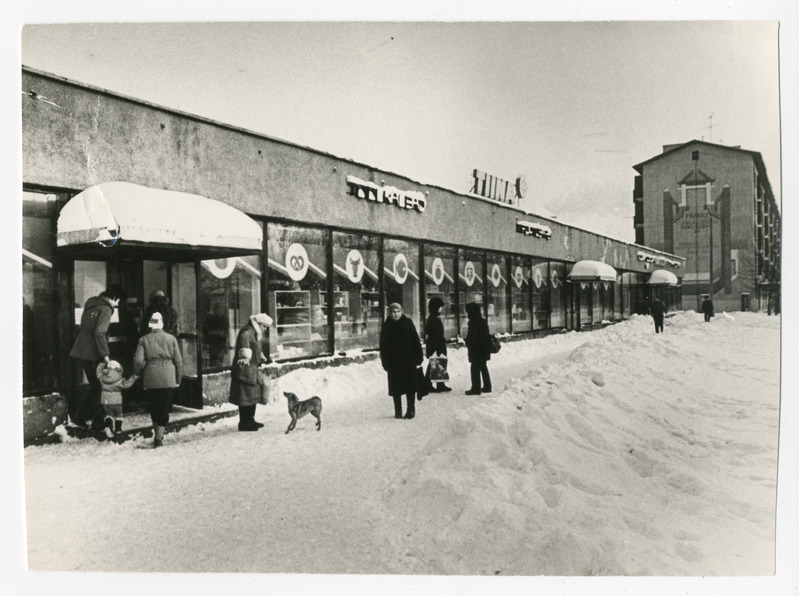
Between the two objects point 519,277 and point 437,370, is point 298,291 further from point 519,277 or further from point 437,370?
point 519,277

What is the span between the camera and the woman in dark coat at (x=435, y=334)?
16.4ft

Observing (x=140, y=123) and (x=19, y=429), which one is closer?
(x=19, y=429)

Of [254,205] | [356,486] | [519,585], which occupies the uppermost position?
[254,205]

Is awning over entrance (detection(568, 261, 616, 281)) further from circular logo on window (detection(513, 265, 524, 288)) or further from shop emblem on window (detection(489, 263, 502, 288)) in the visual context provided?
shop emblem on window (detection(489, 263, 502, 288))

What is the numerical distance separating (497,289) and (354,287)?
61.2 inches

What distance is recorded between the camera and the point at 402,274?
5805 mm

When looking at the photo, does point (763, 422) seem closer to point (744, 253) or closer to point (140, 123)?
point (744, 253)

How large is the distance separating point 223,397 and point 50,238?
202 cm

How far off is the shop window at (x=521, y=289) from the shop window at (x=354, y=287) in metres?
1.47

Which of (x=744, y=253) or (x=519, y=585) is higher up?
(x=744, y=253)

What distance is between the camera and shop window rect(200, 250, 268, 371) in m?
5.29

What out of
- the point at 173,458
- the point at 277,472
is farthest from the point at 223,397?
the point at 277,472

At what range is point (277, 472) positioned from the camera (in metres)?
3.91

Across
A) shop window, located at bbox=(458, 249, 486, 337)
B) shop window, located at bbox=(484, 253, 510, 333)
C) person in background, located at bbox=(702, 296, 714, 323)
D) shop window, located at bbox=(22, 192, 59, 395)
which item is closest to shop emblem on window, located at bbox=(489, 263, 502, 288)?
shop window, located at bbox=(484, 253, 510, 333)
